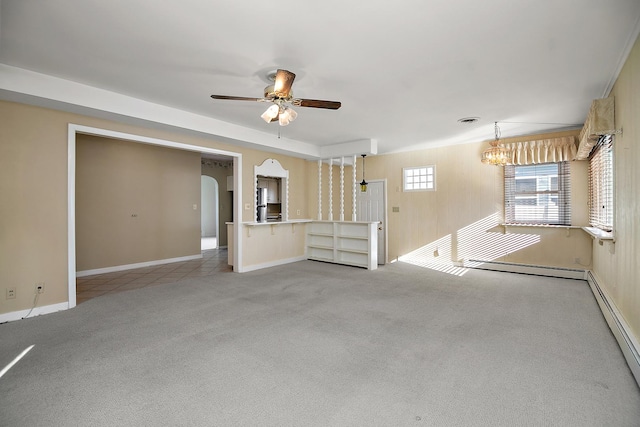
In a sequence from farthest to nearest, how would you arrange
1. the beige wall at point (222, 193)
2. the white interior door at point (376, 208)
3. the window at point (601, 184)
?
the beige wall at point (222, 193) → the white interior door at point (376, 208) → the window at point (601, 184)

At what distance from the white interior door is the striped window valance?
2.84m

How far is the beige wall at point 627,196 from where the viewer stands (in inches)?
96.5

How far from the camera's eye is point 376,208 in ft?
25.1

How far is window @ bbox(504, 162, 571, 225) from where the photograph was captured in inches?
212

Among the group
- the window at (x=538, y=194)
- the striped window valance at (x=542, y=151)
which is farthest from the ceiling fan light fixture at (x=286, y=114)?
the window at (x=538, y=194)

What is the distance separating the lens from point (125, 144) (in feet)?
20.8

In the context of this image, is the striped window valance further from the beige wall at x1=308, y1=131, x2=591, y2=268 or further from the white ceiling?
the white ceiling

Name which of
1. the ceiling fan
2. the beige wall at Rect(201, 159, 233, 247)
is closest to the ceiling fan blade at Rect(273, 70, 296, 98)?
the ceiling fan

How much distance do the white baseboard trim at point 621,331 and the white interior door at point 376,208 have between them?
4060mm

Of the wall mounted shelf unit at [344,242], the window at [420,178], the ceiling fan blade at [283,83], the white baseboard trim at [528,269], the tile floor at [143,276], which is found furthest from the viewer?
the window at [420,178]

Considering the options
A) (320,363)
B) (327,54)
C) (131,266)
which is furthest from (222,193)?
(320,363)

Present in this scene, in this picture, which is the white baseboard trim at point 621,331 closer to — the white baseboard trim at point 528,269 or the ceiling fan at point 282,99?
the white baseboard trim at point 528,269

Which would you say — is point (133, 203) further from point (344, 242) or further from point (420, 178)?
point (420, 178)

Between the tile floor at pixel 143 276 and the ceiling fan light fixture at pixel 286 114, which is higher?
the ceiling fan light fixture at pixel 286 114
